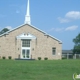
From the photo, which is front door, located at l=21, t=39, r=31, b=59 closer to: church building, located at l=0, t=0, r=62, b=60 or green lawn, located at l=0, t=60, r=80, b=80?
church building, located at l=0, t=0, r=62, b=60

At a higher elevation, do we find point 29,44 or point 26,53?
point 29,44

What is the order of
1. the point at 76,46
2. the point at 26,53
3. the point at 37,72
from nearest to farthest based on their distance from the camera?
the point at 37,72 < the point at 26,53 < the point at 76,46

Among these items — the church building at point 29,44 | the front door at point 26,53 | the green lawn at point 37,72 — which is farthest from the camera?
the church building at point 29,44

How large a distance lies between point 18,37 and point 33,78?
43.2 meters

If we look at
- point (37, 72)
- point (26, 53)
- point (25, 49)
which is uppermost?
point (25, 49)

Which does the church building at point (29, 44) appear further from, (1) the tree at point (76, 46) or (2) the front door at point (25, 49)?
(1) the tree at point (76, 46)

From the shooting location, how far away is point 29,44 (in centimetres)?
6019

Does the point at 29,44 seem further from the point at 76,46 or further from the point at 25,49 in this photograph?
the point at 76,46

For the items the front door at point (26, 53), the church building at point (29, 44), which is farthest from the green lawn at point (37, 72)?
the church building at point (29, 44)

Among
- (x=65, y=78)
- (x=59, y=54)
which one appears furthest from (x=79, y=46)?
(x=65, y=78)

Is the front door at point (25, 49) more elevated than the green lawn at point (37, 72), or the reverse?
the front door at point (25, 49)

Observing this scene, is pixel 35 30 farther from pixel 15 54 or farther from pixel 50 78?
pixel 50 78

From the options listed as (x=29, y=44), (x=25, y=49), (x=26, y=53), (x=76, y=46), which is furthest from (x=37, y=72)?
(x=76, y=46)

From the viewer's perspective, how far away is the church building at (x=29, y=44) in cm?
5975
